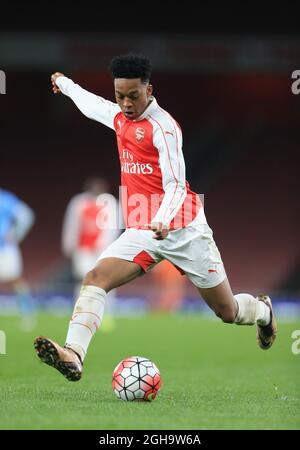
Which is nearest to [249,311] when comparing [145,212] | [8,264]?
[145,212]

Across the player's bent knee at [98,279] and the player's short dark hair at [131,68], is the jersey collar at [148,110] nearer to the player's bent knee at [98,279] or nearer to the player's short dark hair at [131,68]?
the player's short dark hair at [131,68]

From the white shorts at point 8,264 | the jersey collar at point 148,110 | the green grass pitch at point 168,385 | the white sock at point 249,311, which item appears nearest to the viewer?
the green grass pitch at point 168,385

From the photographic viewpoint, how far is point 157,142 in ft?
19.6

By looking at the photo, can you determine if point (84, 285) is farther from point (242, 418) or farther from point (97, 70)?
point (97, 70)

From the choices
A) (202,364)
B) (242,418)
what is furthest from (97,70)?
(242,418)

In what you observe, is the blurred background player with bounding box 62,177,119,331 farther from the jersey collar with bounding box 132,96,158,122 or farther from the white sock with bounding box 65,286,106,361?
the white sock with bounding box 65,286,106,361

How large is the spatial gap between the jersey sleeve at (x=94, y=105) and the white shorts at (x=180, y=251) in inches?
31.1

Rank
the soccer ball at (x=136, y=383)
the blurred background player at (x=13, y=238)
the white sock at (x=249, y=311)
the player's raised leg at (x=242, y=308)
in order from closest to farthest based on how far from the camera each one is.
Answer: the soccer ball at (x=136, y=383) < the player's raised leg at (x=242, y=308) < the white sock at (x=249, y=311) < the blurred background player at (x=13, y=238)

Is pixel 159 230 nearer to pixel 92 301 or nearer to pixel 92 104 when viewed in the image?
pixel 92 301

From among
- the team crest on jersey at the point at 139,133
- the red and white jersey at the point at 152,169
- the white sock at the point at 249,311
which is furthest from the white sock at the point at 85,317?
the white sock at the point at 249,311

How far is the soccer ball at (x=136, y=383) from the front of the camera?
5.87 m

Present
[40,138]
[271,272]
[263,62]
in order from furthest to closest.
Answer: [40,138], [271,272], [263,62]

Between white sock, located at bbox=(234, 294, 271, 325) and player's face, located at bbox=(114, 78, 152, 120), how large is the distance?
1547 mm

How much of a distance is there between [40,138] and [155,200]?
57.7 ft
